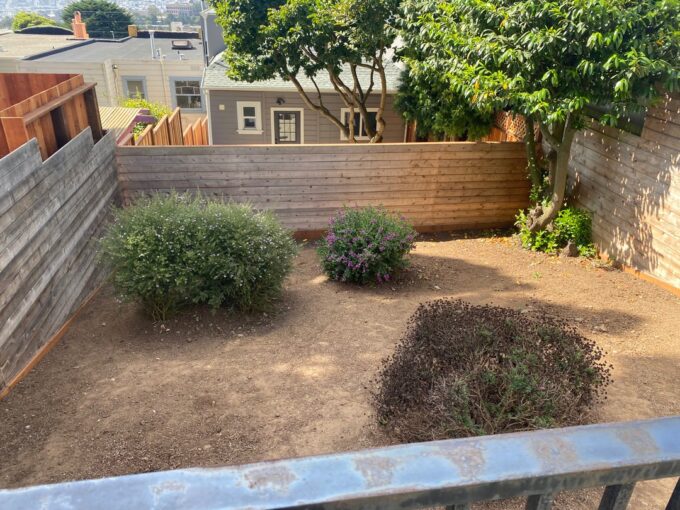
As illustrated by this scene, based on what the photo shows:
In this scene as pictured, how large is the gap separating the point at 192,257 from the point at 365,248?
2.12 meters

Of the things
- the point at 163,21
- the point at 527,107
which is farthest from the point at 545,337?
the point at 163,21

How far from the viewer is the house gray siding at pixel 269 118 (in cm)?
1369

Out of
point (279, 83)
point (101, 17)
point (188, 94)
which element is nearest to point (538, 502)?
point (279, 83)

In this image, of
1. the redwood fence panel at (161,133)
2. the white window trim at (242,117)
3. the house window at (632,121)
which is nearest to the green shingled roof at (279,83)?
the white window trim at (242,117)

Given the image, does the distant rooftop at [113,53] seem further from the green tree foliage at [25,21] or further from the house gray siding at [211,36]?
the green tree foliage at [25,21]

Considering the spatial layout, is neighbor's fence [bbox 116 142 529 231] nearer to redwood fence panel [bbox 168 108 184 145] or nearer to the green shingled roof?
redwood fence panel [bbox 168 108 184 145]

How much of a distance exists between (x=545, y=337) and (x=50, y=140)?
5.05 meters

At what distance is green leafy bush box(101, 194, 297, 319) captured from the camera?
4.95 m

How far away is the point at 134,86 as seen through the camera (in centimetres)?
2189

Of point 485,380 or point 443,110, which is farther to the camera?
point 443,110

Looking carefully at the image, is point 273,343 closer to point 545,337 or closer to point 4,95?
point 545,337

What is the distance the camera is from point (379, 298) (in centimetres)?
589

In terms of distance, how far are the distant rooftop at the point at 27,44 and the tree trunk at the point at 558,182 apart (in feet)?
74.4

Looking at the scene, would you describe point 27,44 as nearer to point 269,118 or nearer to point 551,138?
point 269,118
